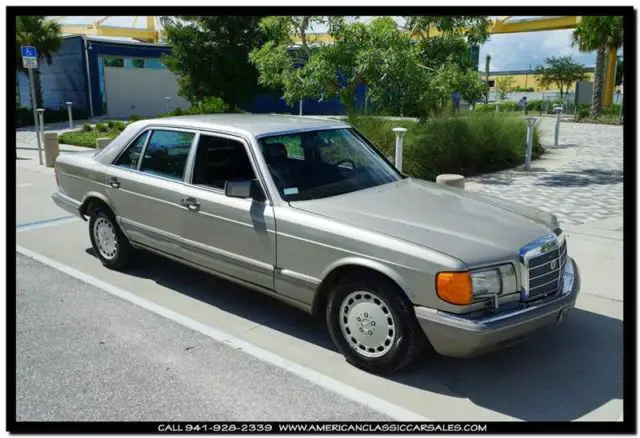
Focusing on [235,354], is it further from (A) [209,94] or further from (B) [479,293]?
(A) [209,94]

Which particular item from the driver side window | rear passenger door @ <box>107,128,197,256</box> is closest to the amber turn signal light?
the driver side window

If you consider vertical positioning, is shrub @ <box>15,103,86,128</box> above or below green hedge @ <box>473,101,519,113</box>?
above

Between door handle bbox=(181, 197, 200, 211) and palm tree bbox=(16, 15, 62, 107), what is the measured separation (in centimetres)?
2763

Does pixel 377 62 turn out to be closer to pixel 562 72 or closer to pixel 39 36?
pixel 39 36

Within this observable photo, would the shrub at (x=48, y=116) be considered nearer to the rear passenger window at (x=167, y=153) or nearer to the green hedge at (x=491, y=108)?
the green hedge at (x=491, y=108)

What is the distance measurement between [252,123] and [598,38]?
93.6 feet

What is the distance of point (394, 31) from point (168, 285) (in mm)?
7225

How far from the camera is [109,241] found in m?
6.16

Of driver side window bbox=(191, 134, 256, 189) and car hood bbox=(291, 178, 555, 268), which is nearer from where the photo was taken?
car hood bbox=(291, 178, 555, 268)

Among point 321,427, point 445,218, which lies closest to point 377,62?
point 445,218

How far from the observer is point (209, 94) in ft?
99.0

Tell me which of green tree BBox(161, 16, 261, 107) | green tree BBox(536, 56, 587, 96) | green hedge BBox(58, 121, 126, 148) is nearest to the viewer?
green hedge BBox(58, 121, 126, 148)

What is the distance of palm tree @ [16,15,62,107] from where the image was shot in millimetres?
28578

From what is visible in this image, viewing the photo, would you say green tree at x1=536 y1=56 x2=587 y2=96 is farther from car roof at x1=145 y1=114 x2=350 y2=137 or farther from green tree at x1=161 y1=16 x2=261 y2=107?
car roof at x1=145 y1=114 x2=350 y2=137
